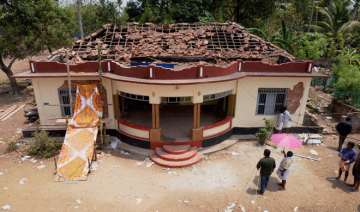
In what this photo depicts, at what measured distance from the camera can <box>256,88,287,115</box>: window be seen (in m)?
12.8

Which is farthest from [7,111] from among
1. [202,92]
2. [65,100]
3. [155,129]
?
[202,92]

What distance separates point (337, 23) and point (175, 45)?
20.8 metres

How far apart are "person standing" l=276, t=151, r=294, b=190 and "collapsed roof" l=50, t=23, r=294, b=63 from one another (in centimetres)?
622

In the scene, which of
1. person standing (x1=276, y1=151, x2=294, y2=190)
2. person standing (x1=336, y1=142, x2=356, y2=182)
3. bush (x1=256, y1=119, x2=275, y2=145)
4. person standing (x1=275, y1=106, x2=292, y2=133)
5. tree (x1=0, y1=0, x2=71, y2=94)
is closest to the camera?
person standing (x1=276, y1=151, x2=294, y2=190)

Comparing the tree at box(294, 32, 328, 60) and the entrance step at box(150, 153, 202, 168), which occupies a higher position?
the tree at box(294, 32, 328, 60)

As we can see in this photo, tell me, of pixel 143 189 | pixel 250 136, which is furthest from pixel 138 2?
pixel 143 189

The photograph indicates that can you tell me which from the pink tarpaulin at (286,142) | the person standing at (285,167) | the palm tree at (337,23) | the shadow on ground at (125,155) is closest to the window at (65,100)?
the shadow on ground at (125,155)

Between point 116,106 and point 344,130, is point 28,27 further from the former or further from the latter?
point 344,130

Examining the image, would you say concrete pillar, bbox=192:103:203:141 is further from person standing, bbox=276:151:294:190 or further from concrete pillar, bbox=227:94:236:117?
person standing, bbox=276:151:294:190

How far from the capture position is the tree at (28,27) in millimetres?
18828

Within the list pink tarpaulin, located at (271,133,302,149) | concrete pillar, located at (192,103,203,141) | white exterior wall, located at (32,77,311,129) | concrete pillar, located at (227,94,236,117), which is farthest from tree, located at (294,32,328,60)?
pink tarpaulin, located at (271,133,302,149)

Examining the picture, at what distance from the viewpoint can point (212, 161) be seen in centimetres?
1132

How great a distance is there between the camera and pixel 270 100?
42.5 ft

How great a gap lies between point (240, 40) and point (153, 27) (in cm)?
519
